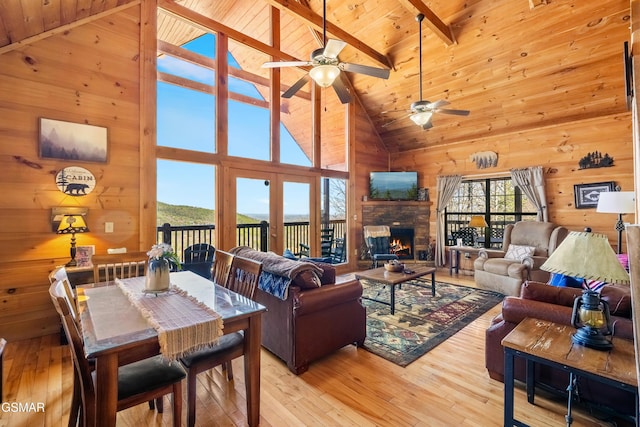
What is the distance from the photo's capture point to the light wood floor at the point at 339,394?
74.7 inches

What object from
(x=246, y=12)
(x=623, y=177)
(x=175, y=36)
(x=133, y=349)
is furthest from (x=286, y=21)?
(x=623, y=177)

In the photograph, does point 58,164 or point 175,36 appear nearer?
point 58,164

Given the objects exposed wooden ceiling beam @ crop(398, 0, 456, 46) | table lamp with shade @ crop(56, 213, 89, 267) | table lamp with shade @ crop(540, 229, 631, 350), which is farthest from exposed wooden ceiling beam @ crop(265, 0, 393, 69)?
table lamp with shade @ crop(540, 229, 631, 350)

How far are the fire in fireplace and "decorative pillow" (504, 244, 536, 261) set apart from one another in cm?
214

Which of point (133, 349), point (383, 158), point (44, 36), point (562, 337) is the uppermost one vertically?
point (44, 36)

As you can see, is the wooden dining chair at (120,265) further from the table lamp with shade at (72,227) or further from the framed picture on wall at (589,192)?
the framed picture on wall at (589,192)

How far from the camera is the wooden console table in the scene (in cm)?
139

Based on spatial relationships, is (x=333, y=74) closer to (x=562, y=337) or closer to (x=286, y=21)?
(x=562, y=337)

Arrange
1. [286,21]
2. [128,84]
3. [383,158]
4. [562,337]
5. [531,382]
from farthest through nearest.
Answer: [383,158], [286,21], [128,84], [531,382], [562,337]

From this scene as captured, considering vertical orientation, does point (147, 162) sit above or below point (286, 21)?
below

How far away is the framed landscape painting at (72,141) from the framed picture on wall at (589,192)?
23.8 feet

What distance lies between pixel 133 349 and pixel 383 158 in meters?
6.89

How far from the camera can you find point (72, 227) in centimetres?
308

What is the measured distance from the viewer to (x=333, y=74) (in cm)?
302
